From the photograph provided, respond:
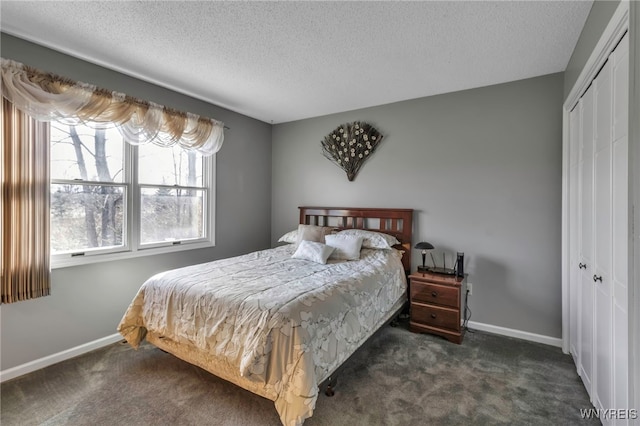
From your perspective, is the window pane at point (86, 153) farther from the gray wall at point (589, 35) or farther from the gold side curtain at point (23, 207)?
the gray wall at point (589, 35)

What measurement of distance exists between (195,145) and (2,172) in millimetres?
1597

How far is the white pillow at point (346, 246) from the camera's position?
3.10 m

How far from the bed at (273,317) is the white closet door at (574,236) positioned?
1.41 meters

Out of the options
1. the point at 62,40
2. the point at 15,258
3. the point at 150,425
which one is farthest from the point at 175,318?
the point at 62,40

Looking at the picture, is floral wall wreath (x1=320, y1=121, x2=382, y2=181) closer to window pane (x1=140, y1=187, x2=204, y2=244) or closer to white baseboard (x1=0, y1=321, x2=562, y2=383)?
window pane (x1=140, y1=187, x2=204, y2=244)

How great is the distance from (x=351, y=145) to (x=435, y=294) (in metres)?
2.09

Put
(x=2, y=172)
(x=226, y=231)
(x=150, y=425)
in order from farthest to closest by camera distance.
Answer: (x=226, y=231)
(x=2, y=172)
(x=150, y=425)

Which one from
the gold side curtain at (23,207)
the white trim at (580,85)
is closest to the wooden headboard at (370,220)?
the white trim at (580,85)

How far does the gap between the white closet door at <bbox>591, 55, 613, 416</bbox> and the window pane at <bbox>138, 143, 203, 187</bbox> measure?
3.68 meters

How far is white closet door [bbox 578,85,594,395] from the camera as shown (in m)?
1.88

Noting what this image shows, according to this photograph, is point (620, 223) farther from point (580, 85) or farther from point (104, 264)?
point (104, 264)

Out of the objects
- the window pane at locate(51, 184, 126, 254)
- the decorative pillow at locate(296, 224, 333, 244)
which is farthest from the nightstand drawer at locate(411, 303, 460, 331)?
the window pane at locate(51, 184, 126, 254)

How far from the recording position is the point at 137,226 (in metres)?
2.93

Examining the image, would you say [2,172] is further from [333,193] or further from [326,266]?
[333,193]
